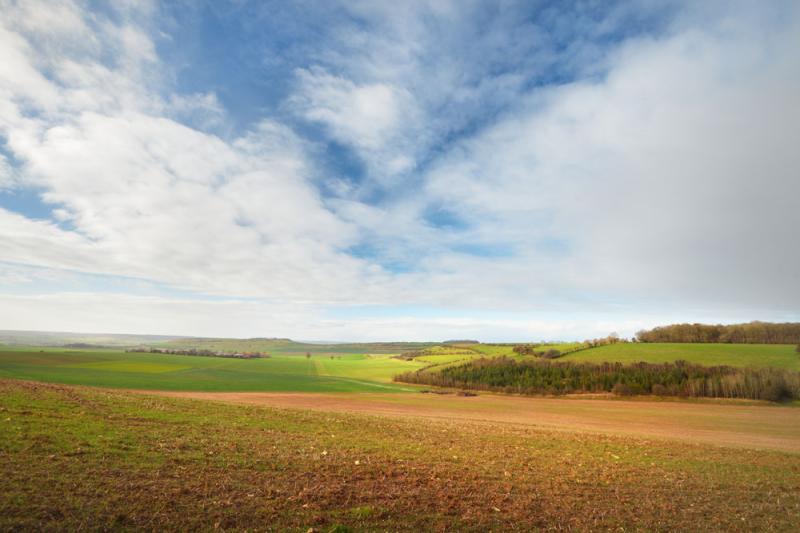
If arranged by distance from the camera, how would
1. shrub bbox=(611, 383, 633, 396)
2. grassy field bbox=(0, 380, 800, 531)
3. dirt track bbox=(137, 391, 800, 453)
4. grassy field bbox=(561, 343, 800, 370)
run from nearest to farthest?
grassy field bbox=(0, 380, 800, 531), dirt track bbox=(137, 391, 800, 453), grassy field bbox=(561, 343, 800, 370), shrub bbox=(611, 383, 633, 396)

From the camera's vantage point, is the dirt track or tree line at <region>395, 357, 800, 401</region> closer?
the dirt track

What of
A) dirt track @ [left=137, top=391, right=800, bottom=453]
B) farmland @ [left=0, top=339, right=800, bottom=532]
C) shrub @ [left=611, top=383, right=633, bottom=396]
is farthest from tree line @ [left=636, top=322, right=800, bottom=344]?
farmland @ [left=0, top=339, right=800, bottom=532]

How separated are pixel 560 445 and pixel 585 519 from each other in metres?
11.7

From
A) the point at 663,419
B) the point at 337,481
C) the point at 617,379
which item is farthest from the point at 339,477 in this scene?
the point at 617,379

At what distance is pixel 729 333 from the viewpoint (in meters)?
101

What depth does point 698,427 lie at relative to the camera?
3659 cm

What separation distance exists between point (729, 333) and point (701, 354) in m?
31.0

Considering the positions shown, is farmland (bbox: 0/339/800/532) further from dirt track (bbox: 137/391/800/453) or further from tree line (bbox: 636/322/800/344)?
tree line (bbox: 636/322/800/344)

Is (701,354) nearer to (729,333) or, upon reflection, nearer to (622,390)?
(622,390)

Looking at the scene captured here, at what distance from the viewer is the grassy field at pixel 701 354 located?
70900 mm

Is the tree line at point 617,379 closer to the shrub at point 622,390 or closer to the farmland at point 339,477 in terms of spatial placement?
the shrub at point 622,390

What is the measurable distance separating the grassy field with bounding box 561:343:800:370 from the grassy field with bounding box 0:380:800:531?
6962cm

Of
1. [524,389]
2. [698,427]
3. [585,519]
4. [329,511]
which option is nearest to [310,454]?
[329,511]

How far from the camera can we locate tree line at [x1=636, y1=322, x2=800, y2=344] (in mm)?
93125
